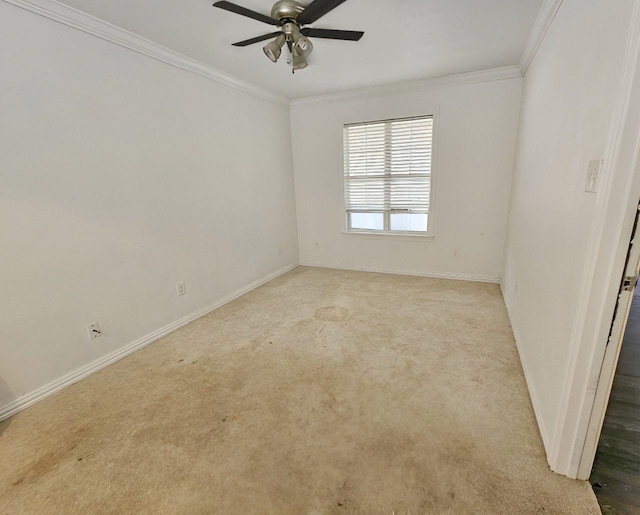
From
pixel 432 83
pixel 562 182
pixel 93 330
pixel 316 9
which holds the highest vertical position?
pixel 432 83

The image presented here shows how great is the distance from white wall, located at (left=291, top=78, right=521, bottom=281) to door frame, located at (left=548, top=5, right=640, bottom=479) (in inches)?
105

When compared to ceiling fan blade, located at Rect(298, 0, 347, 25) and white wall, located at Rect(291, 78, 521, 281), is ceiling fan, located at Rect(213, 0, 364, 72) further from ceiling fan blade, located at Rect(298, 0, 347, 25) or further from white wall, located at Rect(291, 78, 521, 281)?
white wall, located at Rect(291, 78, 521, 281)

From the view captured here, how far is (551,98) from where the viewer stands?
1.85 metres

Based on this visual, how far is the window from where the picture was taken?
371 centimetres

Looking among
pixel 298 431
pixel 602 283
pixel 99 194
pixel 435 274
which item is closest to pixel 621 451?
pixel 602 283

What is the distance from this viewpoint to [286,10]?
70.7 inches

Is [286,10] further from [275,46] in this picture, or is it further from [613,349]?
[613,349]

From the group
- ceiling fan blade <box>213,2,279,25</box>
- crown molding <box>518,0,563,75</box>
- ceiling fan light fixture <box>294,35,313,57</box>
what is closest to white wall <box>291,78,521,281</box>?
crown molding <box>518,0,563,75</box>

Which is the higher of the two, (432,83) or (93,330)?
(432,83)

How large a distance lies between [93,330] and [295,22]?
99.8 inches

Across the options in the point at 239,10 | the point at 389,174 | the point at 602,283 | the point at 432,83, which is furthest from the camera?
the point at 389,174

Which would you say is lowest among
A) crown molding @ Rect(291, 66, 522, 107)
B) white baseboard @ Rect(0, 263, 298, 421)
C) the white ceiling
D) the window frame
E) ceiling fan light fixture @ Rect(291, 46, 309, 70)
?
white baseboard @ Rect(0, 263, 298, 421)

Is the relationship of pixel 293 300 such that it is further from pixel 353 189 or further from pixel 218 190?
pixel 353 189

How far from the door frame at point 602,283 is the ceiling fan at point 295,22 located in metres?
1.43
